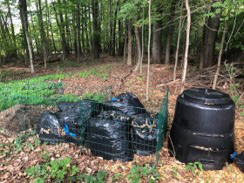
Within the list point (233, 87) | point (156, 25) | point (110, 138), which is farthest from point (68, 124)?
point (156, 25)

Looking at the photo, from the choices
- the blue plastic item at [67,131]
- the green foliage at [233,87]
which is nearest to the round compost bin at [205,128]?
the blue plastic item at [67,131]

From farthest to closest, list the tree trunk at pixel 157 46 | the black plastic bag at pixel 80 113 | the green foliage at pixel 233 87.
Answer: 1. the tree trunk at pixel 157 46
2. the green foliage at pixel 233 87
3. the black plastic bag at pixel 80 113

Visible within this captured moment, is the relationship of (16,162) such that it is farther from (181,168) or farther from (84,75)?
(84,75)

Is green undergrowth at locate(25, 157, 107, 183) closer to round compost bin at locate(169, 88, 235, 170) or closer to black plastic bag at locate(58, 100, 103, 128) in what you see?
black plastic bag at locate(58, 100, 103, 128)

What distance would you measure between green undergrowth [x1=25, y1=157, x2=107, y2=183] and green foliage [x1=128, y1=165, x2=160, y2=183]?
15.3 inches

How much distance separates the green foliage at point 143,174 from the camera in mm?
2268

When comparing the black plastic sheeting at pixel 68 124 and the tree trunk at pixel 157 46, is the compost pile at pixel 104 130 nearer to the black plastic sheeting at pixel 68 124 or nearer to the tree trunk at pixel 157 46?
the black plastic sheeting at pixel 68 124

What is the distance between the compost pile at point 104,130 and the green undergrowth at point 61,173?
1.32 ft

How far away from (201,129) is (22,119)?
141 inches

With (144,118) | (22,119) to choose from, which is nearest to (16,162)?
(22,119)

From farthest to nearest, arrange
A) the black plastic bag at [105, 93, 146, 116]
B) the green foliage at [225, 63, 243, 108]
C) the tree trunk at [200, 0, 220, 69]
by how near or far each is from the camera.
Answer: the tree trunk at [200, 0, 220, 69], the green foliage at [225, 63, 243, 108], the black plastic bag at [105, 93, 146, 116]

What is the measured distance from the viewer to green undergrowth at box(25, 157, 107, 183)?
7.45 feet

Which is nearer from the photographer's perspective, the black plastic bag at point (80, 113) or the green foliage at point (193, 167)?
the green foliage at point (193, 167)

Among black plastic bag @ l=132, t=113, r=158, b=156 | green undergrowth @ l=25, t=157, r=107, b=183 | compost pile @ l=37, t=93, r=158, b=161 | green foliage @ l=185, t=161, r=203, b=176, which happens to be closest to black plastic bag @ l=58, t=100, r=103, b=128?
compost pile @ l=37, t=93, r=158, b=161
